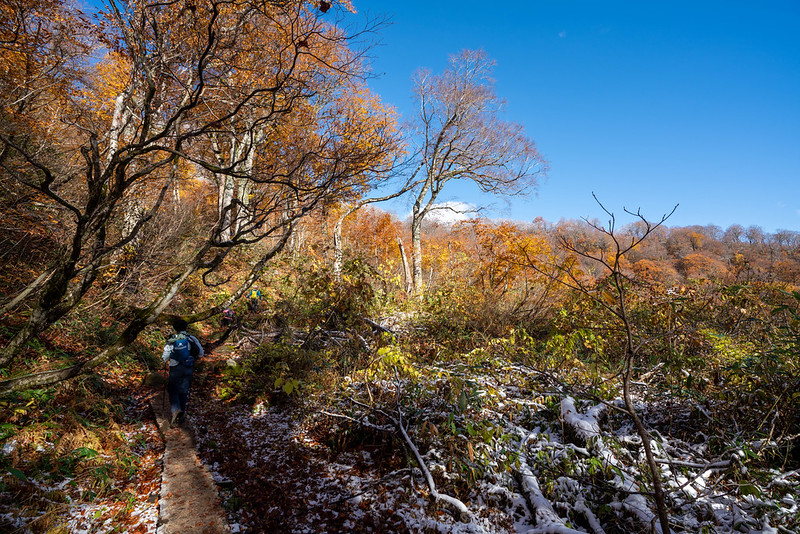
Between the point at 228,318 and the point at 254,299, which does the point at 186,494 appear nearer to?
the point at 228,318

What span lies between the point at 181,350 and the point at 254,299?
4078mm

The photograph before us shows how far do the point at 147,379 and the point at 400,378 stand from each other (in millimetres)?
4499

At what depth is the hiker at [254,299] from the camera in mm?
8321

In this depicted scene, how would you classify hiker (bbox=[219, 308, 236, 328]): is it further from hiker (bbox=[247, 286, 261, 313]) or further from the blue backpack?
the blue backpack

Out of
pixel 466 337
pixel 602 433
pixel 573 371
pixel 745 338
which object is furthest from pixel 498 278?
pixel 602 433

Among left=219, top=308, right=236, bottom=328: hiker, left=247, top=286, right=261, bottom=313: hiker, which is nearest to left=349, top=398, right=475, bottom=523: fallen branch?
left=219, top=308, right=236, bottom=328: hiker

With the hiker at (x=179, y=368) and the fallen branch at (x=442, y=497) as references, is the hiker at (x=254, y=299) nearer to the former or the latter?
the hiker at (x=179, y=368)

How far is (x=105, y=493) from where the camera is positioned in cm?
309

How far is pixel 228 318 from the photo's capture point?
26.2 feet

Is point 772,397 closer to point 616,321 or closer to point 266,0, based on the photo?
point 616,321

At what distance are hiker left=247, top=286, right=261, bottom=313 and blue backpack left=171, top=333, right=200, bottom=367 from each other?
3365mm

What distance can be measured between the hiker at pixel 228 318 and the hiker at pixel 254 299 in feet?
2.13

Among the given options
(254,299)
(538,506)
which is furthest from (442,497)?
(254,299)

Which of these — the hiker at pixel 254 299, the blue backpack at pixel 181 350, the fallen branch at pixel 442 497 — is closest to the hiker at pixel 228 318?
the hiker at pixel 254 299
